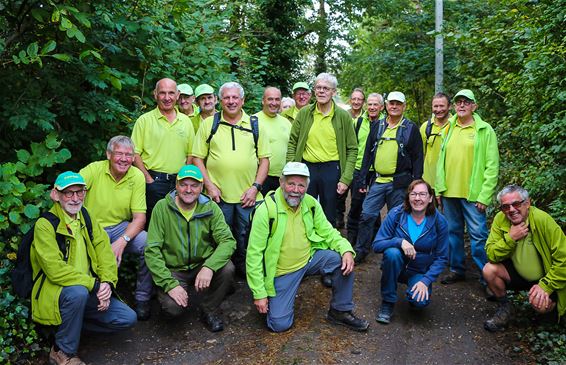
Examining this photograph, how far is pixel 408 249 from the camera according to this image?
5.21 m

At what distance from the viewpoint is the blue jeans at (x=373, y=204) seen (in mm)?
6340

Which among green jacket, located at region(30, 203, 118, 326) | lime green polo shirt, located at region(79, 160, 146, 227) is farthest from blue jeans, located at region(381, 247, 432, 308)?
green jacket, located at region(30, 203, 118, 326)

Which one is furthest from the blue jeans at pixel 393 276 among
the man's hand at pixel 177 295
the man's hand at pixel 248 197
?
the man's hand at pixel 177 295

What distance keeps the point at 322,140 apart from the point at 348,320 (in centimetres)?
204

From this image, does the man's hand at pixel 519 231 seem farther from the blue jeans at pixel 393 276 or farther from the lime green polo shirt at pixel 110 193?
the lime green polo shirt at pixel 110 193

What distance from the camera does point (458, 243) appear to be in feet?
20.3

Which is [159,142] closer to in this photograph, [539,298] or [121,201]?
[121,201]

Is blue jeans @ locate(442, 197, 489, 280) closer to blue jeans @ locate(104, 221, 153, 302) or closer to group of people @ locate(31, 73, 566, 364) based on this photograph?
group of people @ locate(31, 73, 566, 364)

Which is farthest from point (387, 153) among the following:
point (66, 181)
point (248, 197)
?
point (66, 181)

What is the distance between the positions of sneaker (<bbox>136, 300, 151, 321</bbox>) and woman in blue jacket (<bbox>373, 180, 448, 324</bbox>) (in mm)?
2338

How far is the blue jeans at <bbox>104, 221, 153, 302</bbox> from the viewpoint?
5.34 metres

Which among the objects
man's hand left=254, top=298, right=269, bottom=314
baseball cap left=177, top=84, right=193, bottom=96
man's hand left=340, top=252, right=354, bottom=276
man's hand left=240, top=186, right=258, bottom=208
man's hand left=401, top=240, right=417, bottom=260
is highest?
baseball cap left=177, top=84, right=193, bottom=96

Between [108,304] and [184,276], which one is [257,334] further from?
[108,304]

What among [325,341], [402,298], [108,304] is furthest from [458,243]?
[108,304]
